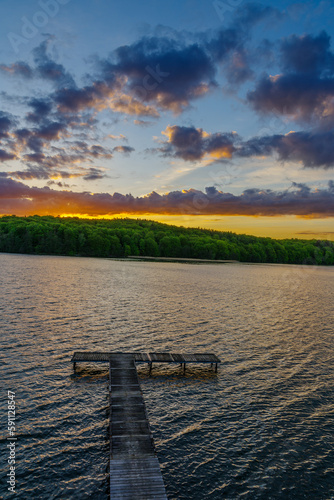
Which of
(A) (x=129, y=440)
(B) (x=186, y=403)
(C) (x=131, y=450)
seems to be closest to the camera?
(C) (x=131, y=450)

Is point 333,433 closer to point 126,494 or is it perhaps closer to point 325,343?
point 126,494

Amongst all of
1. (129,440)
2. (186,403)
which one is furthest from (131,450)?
(186,403)

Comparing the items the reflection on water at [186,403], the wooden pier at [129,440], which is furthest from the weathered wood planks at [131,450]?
the reflection on water at [186,403]

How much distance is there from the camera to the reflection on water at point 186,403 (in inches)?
661

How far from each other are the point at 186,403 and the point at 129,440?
7121mm

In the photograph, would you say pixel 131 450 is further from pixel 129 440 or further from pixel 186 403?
pixel 186 403

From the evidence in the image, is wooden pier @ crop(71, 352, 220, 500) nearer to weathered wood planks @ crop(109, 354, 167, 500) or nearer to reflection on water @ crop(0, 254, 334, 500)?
weathered wood planks @ crop(109, 354, 167, 500)

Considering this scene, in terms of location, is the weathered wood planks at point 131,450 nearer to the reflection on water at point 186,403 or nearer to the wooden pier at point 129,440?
the wooden pier at point 129,440

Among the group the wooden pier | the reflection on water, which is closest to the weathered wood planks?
the wooden pier

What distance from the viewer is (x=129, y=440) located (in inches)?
728

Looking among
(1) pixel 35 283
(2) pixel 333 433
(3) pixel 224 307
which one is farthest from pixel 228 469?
(1) pixel 35 283

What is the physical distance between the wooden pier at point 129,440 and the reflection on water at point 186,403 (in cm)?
90

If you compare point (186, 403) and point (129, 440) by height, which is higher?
point (129, 440)

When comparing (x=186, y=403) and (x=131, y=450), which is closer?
(x=131, y=450)
